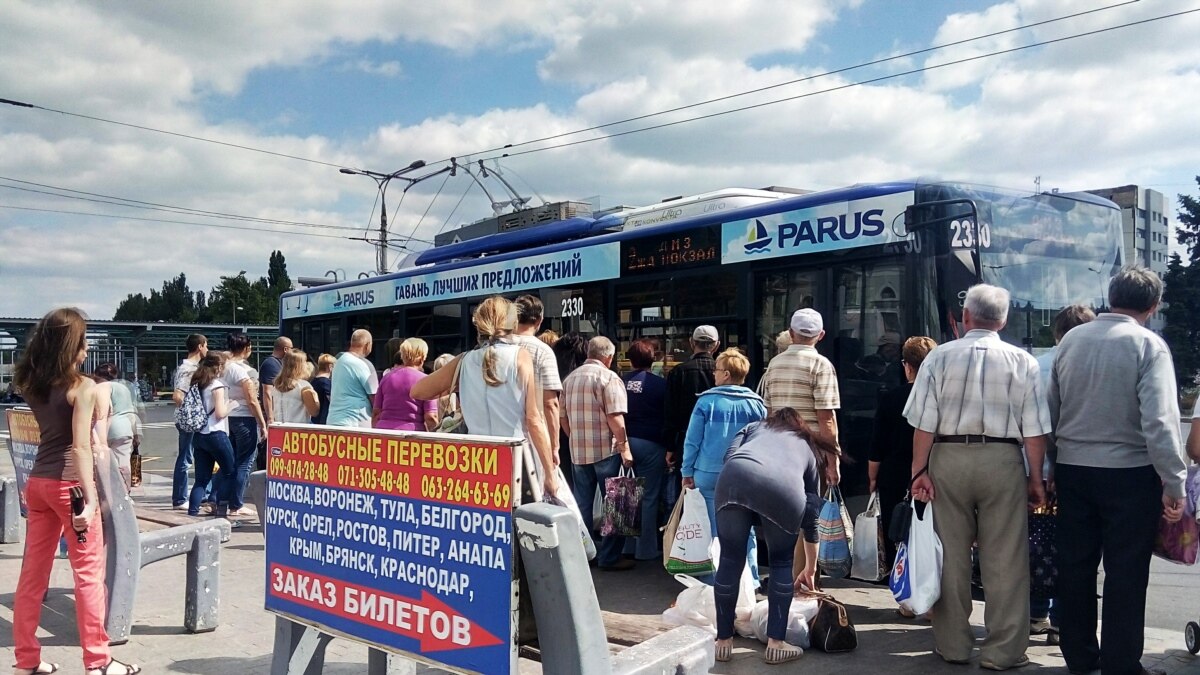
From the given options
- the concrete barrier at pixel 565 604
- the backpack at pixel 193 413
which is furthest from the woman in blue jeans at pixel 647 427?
the backpack at pixel 193 413

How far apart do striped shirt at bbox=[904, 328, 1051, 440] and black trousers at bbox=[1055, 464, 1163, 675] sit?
1.08ft

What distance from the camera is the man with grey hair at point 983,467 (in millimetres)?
4656

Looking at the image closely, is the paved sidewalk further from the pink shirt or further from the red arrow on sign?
the pink shirt

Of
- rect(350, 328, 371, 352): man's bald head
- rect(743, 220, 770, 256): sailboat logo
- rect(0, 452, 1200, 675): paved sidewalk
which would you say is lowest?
rect(0, 452, 1200, 675): paved sidewalk

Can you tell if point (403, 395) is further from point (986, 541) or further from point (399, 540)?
point (986, 541)

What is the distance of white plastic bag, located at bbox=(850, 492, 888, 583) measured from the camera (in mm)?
5617

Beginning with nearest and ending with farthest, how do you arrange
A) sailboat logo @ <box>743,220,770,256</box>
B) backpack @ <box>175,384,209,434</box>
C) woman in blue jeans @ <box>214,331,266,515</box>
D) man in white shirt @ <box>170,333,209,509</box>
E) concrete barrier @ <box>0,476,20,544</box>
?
sailboat logo @ <box>743,220,770,256</box> → concrete barrier @ <box>0,476,20,544</box> → backpack @ <box>175,384,209,434</box> → woman in blue jeans @ <box>214,331,266,515</box> → man in white shirt @ <box>170,333,209,509</box>

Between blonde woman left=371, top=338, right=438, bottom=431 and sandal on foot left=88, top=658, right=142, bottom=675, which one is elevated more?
blonde woman left=371, top=338, right=438, bottom=431

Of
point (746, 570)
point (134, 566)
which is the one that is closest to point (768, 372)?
point (746, 570)

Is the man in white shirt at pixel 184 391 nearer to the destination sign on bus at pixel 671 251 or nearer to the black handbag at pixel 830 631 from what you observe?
the destination sign on bus at pixel 671 251

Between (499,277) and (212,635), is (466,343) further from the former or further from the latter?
(212,635)

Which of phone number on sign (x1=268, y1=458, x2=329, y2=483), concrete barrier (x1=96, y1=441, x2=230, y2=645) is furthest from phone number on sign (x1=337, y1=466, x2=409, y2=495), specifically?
concrete barrier (x1=96, y1=441, x2=230, y2=645)

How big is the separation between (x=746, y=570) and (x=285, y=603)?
272cm

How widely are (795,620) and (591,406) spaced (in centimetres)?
238
